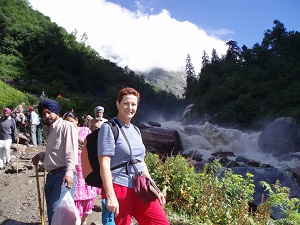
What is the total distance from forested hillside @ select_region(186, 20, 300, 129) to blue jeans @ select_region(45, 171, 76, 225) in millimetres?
32437

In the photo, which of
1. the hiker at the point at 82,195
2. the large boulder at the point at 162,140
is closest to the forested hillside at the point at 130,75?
the large boulder at the point at 162,140

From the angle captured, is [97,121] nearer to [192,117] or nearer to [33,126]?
[33,126]

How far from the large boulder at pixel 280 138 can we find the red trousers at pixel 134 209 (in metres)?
20.6

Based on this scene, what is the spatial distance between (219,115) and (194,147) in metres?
19.3

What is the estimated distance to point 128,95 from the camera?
8.23 feet

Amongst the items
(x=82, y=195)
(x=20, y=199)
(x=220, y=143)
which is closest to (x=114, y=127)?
(x=82, y=195)

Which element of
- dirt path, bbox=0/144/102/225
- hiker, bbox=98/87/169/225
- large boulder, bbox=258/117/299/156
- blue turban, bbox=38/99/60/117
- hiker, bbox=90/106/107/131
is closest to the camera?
hiker, bbox=98/87/169/225

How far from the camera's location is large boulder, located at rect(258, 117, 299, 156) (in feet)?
70.4

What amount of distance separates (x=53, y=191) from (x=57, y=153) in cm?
38

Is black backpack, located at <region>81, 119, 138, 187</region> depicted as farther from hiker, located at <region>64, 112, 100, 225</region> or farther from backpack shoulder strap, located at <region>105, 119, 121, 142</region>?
hiker, located at <region>64, 112, 100, 225</region>

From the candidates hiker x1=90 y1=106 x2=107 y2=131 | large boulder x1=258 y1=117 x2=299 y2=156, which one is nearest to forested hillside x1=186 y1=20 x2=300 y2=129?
large boulder x1=258 y1=117 x2=299 y2=156

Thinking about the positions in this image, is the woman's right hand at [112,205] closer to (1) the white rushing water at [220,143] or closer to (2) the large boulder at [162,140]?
(2) the large boulder at [162,140]

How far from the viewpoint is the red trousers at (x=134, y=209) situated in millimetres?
2316

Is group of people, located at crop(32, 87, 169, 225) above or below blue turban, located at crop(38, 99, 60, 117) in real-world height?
below
